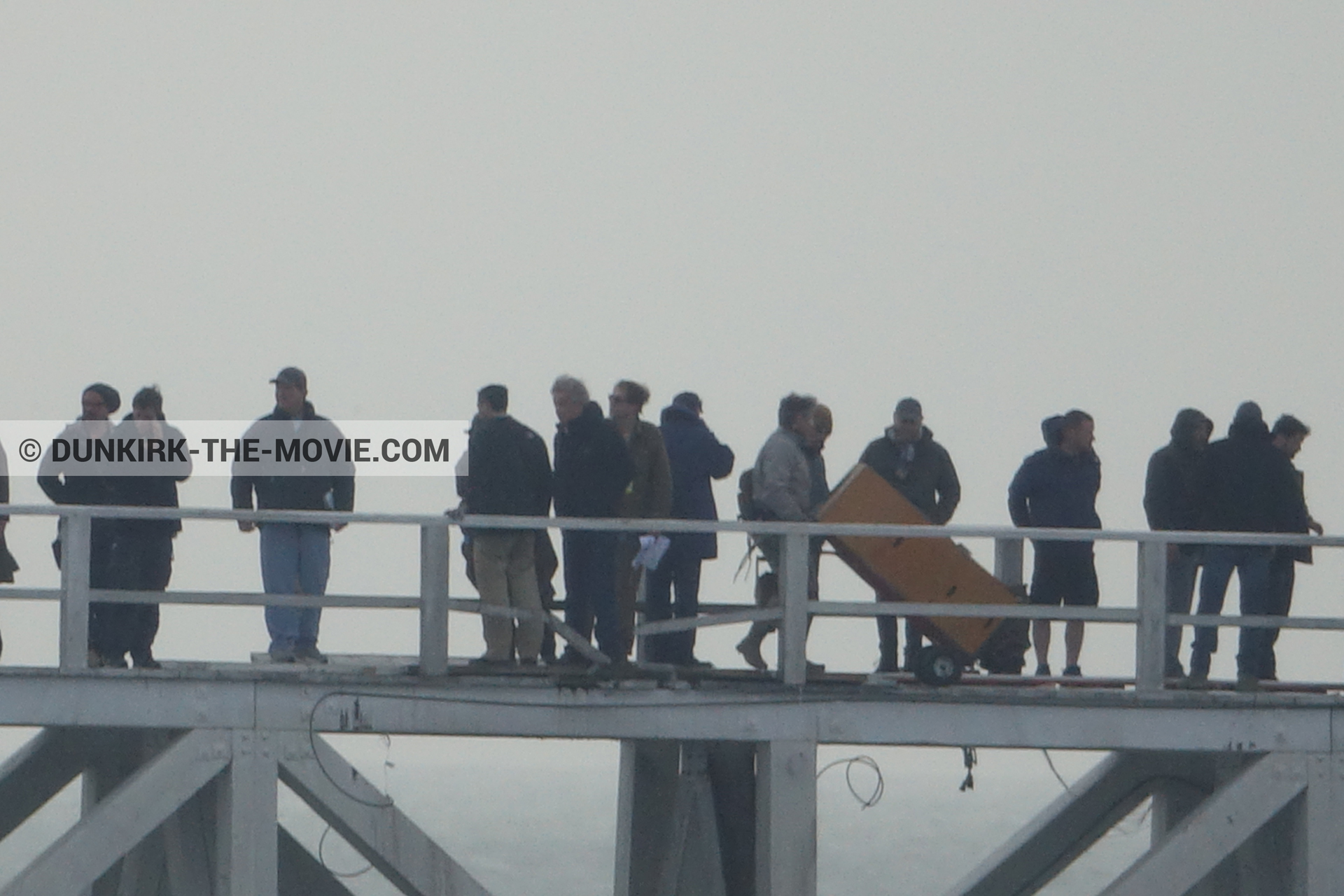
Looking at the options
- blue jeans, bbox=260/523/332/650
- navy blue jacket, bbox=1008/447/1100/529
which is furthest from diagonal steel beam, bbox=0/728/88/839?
navy blue jacket, bbox=1008/447/1100/529

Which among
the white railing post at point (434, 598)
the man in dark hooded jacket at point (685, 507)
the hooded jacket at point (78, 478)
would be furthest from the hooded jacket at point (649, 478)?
the hooded jacket at point (78, 478)

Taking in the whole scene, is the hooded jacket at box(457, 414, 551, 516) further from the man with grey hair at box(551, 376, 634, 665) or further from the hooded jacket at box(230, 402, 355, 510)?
the hooded jacket at box(230, 402, 355, 510)

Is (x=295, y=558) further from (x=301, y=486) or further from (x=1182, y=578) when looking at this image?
(x=1182, y=578)

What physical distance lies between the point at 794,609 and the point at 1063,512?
91.4 inches

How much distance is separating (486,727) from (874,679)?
92.8 inches

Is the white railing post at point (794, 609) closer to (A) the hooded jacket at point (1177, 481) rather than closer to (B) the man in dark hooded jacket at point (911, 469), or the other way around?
(B) the man in dark hooded jacket at point (911, 469)

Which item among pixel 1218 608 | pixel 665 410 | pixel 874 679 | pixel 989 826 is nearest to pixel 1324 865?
pixel 1218 608

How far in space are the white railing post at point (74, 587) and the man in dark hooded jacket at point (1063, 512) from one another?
19.0ft

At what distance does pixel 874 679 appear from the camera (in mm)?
13844

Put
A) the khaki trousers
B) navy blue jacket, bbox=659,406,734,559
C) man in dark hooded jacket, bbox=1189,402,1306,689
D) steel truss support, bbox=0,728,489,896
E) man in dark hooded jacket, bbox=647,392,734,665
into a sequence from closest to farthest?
steel truss support, bbox=0,728,489,896
the khaki trousers
man in dark hooded jacket, bbox=647,392,734,665
navy blue jacket, bbox=659,406,734,559
man in dark hooded jacket, bbox=1189,402,1306,689

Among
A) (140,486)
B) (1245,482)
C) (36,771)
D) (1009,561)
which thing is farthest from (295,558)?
(1245,482)

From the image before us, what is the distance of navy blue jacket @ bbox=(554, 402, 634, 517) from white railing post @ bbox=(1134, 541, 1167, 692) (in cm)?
306

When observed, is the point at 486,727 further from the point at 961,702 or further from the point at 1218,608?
the point at 1218,608

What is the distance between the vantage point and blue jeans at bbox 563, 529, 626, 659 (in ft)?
44.5
